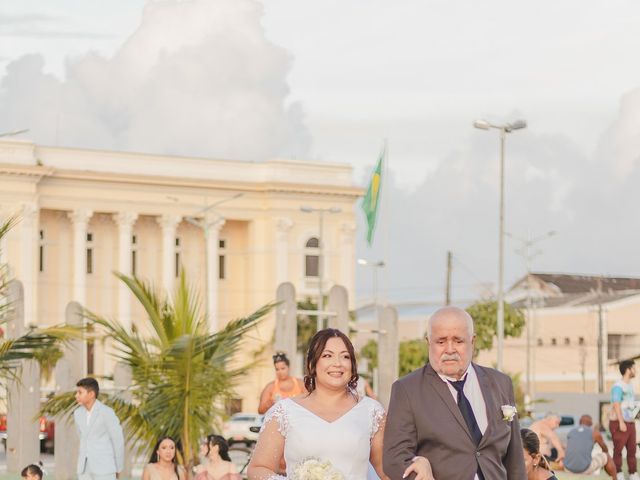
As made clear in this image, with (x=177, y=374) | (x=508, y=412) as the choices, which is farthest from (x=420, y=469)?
(x=177, y=374)

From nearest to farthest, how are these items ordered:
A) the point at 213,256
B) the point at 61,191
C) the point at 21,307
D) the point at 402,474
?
1. the point at 402,474
2. the point at 21,307
3. the point at 61,191
4. the point at 213,256

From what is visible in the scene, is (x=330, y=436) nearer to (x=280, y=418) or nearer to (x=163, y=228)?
(x=280, y=418)

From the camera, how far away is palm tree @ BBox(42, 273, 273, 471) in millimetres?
19062

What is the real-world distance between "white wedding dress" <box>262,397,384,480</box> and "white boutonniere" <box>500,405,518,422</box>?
808mm

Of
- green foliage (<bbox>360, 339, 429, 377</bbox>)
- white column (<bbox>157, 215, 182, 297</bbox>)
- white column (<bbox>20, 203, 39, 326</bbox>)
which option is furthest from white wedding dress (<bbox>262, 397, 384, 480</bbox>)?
white column (<bbox>157, 215, 182, 297</bbox>)

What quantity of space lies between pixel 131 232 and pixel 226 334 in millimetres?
79382

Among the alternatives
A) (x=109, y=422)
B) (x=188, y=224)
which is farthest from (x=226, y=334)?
(x=188, y=224)

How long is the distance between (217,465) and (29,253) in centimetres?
7668

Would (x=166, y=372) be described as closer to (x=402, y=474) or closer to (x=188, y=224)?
(x=402, y=474)

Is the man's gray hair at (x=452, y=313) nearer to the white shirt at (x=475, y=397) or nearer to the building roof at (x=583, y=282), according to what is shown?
the white shirt at (x=475, y=397)

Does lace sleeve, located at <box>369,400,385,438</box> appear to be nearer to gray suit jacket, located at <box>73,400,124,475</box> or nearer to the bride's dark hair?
the bride's dark hair

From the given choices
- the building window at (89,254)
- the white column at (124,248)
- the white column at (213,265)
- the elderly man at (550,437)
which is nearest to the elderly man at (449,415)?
the elderly man at (550,437)

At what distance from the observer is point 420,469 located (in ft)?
23.4

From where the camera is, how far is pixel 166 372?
1927cm
